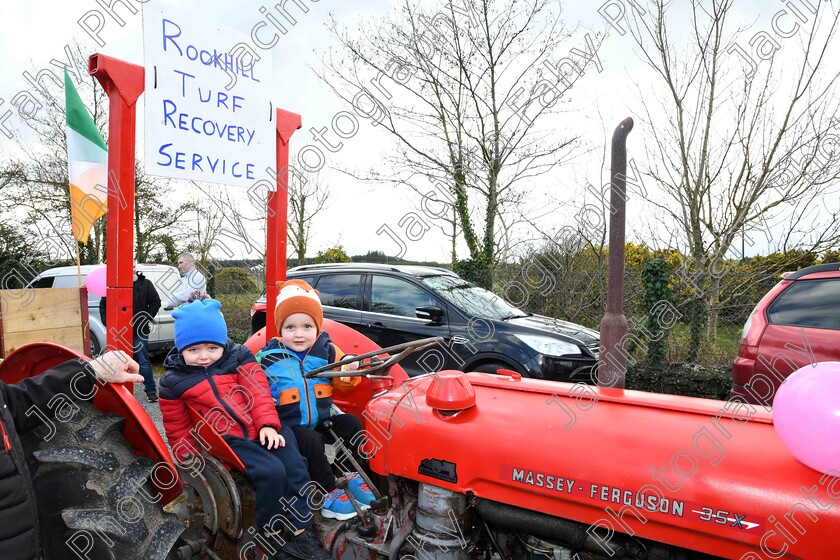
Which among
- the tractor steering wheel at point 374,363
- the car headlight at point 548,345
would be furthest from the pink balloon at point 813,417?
the car headlight at point 548,345

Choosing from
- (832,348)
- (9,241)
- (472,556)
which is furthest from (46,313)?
(9,241)

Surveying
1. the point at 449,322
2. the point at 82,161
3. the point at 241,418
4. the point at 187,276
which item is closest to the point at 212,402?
the point at 241,418

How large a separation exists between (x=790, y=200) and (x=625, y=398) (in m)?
6.93

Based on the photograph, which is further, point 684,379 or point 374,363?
point 684,379

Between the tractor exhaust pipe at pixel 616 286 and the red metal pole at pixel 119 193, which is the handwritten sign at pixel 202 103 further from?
the tractor exhaust pipe at pixel 616 286

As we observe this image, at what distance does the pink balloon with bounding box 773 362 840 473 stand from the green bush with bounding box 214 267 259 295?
38.2 feet

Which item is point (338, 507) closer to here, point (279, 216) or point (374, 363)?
point (374, 363)

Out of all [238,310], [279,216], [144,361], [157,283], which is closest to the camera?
[279,216]

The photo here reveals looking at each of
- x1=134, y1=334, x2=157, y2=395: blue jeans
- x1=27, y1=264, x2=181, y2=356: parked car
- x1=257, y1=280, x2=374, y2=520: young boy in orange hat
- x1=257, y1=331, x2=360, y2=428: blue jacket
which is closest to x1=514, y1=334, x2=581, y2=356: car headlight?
x1=257, y1=280, x2=374, y2=520: young boy in orange hat

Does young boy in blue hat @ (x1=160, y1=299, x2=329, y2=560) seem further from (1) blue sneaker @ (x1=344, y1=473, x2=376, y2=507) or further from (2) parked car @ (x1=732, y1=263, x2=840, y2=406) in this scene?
(2) parked car @ (x1=732, y1=263, x2=840, y2=406)

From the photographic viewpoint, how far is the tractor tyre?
5.27 feet

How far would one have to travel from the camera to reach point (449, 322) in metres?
5.75

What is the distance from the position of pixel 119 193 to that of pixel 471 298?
4.28 metres

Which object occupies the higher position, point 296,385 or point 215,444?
point 296,385
